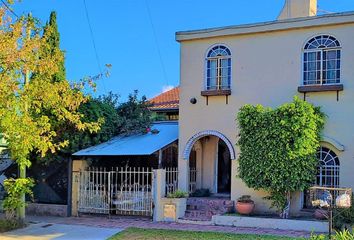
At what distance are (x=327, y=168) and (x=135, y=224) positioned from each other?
8.20 metres

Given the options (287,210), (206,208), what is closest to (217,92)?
(206,208)

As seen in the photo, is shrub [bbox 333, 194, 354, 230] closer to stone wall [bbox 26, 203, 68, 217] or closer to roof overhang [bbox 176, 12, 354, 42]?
roof overhang [bbox 176, 12, 354, 42]

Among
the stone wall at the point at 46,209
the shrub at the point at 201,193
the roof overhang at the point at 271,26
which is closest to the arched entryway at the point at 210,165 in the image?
the shrub at the point at 201,193

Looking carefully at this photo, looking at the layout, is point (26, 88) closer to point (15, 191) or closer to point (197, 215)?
point (15, 191)

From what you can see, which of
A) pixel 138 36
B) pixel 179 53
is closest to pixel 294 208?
pixel 179 53

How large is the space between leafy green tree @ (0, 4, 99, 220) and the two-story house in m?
6.13

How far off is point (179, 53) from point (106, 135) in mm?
5727

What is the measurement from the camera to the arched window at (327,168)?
18938 millimetres

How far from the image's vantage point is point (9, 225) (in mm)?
18406

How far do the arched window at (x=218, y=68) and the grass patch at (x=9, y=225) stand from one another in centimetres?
1006

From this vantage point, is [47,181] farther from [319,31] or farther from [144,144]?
[319,31]

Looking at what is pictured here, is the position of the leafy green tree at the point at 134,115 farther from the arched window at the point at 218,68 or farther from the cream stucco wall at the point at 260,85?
the arched window at the point at 218,68

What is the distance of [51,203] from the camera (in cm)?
2231

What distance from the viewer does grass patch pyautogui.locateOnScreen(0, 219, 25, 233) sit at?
18234 mm
